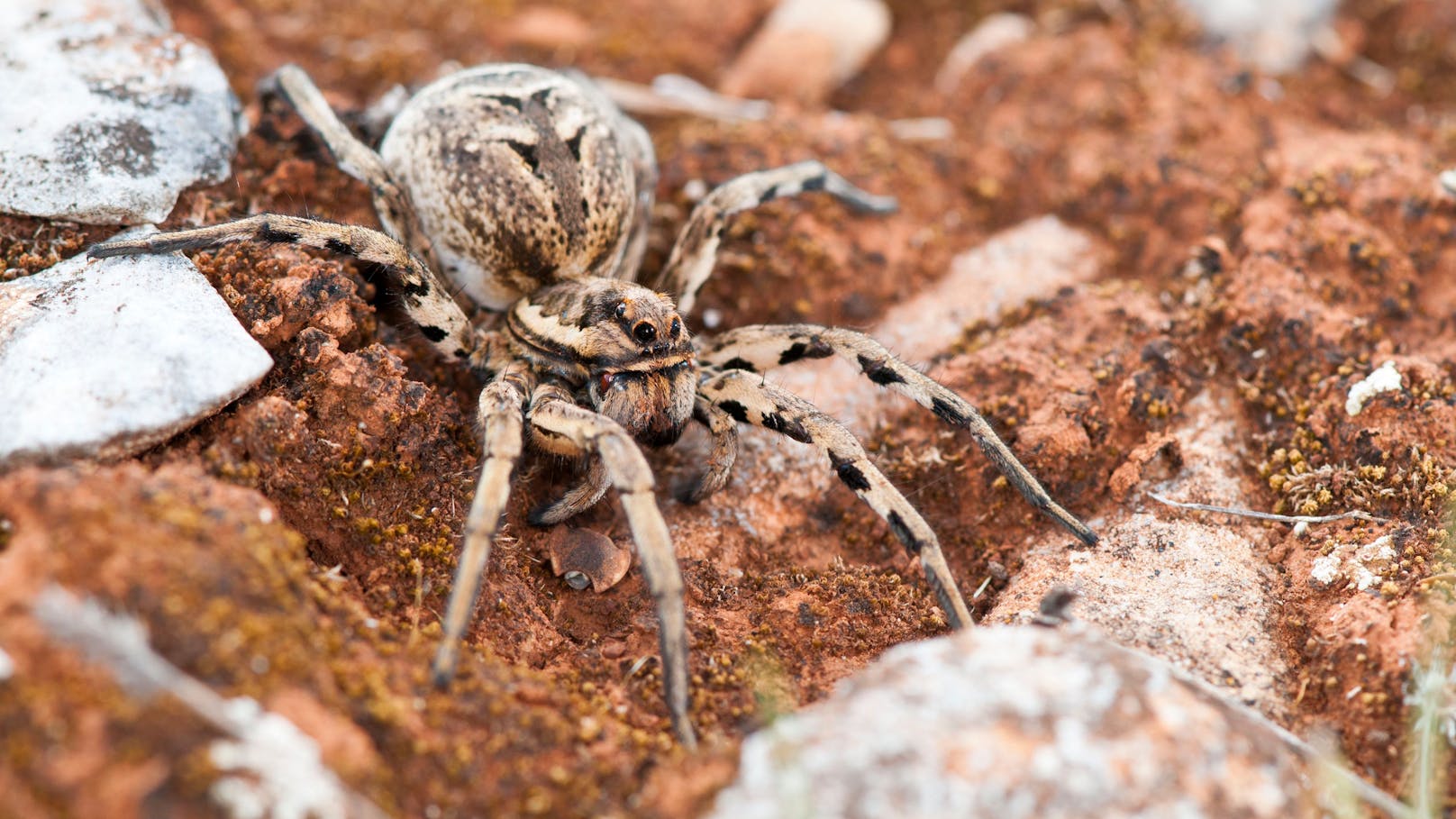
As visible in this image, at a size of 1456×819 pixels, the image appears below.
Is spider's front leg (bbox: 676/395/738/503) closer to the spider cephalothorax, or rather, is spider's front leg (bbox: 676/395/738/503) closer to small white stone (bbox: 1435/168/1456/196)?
the spider cephalothorax

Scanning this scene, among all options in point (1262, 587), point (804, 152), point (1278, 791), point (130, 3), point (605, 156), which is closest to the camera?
point (1278, 791)

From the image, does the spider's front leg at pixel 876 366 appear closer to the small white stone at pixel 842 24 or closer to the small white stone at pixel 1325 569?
the small white stone at pixel 1325 569

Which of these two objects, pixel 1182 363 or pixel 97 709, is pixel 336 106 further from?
pixel 1182 363

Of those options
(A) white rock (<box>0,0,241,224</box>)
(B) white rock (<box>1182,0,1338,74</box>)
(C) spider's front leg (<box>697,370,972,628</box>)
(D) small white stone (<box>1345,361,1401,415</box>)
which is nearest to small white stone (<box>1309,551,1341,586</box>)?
(D) small white stone (<box>1345,361,1401,415</box>)

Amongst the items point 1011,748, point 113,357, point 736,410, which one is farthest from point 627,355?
point 1011,748

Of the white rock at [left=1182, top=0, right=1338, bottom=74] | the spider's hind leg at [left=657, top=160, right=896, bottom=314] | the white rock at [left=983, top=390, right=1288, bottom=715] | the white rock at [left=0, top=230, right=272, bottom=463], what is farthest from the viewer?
the white rock at [left=1182, top=0, right=1338, bottom=74]

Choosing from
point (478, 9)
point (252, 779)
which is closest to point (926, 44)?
point (478, 9)
